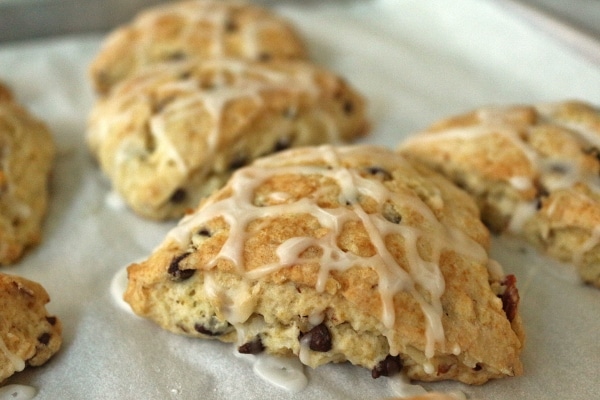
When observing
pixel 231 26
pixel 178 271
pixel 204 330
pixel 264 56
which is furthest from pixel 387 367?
pixel 231 26

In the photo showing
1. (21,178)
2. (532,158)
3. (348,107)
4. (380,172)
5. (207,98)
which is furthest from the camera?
(348,107)

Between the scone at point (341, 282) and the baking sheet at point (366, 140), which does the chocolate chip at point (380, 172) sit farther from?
the baking sheet at point (366, 140)

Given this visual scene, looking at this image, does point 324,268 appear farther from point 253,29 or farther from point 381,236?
point 253,29

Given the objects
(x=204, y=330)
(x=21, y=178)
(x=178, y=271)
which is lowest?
(x=21, y=178)

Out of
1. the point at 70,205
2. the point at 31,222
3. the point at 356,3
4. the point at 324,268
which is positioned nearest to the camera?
the point at 324,268

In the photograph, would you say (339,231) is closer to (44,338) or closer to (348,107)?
(44,338)

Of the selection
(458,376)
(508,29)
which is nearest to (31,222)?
(458,376)

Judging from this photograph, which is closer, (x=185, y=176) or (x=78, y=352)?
(x=78, y=352)
